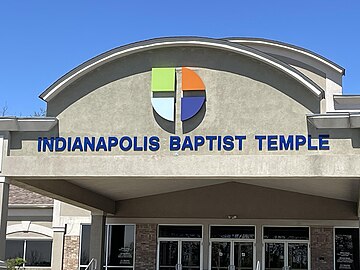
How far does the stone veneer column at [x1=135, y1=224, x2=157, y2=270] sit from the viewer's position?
26.1m

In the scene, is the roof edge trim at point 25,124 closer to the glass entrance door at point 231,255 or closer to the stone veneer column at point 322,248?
the glass entrance door at point 231,255

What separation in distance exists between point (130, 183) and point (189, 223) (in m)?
5.03

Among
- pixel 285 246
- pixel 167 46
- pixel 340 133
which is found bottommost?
pixel 285 246

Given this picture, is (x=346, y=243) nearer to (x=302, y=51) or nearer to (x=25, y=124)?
(x=302, y=51)

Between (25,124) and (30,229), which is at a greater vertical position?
(25,124)

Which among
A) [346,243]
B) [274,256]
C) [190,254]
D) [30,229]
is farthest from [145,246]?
[346,243]

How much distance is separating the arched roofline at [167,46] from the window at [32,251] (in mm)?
12071

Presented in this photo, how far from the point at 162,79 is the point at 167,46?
3.02ft

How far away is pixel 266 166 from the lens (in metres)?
16.5

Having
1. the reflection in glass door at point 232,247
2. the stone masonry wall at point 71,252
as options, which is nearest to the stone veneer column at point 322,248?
the reflection in glass door at point 232,247

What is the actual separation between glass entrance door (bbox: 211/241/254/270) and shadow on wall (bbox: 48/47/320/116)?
10044 millimetres

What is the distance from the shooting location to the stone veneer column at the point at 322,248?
81.0 feet

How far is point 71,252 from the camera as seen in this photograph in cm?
2750

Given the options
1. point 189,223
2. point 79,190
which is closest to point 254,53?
point 79,190
